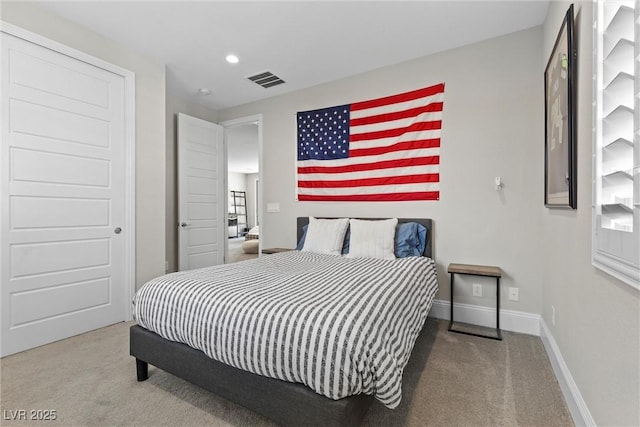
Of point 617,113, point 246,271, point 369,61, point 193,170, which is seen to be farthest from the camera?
point 193,170

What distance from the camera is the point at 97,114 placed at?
2.69m

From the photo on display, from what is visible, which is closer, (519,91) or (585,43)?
(585,43)

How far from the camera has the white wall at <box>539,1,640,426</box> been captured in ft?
3.15

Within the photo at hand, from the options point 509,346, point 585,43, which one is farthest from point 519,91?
point 509,346

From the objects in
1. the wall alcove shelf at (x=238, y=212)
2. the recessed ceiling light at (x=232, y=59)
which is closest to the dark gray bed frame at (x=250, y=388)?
the recessed ceiling light at (x=232, y=59)

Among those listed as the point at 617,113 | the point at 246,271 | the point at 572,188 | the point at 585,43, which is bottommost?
the point at 246,271

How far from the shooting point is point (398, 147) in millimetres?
3141

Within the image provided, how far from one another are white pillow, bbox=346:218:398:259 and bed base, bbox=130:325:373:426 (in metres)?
1.60

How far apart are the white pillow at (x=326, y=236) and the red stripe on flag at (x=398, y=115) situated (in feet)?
3.75

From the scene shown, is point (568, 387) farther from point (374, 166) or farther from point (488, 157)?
point (374, 166)

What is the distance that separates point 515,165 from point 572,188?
1.14 metres

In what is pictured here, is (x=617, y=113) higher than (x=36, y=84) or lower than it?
lower

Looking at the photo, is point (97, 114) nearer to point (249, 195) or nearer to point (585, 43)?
point (585, 43)

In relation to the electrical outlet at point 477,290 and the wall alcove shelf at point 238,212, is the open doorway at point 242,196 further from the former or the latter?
the electrical outlet at point 477,290
